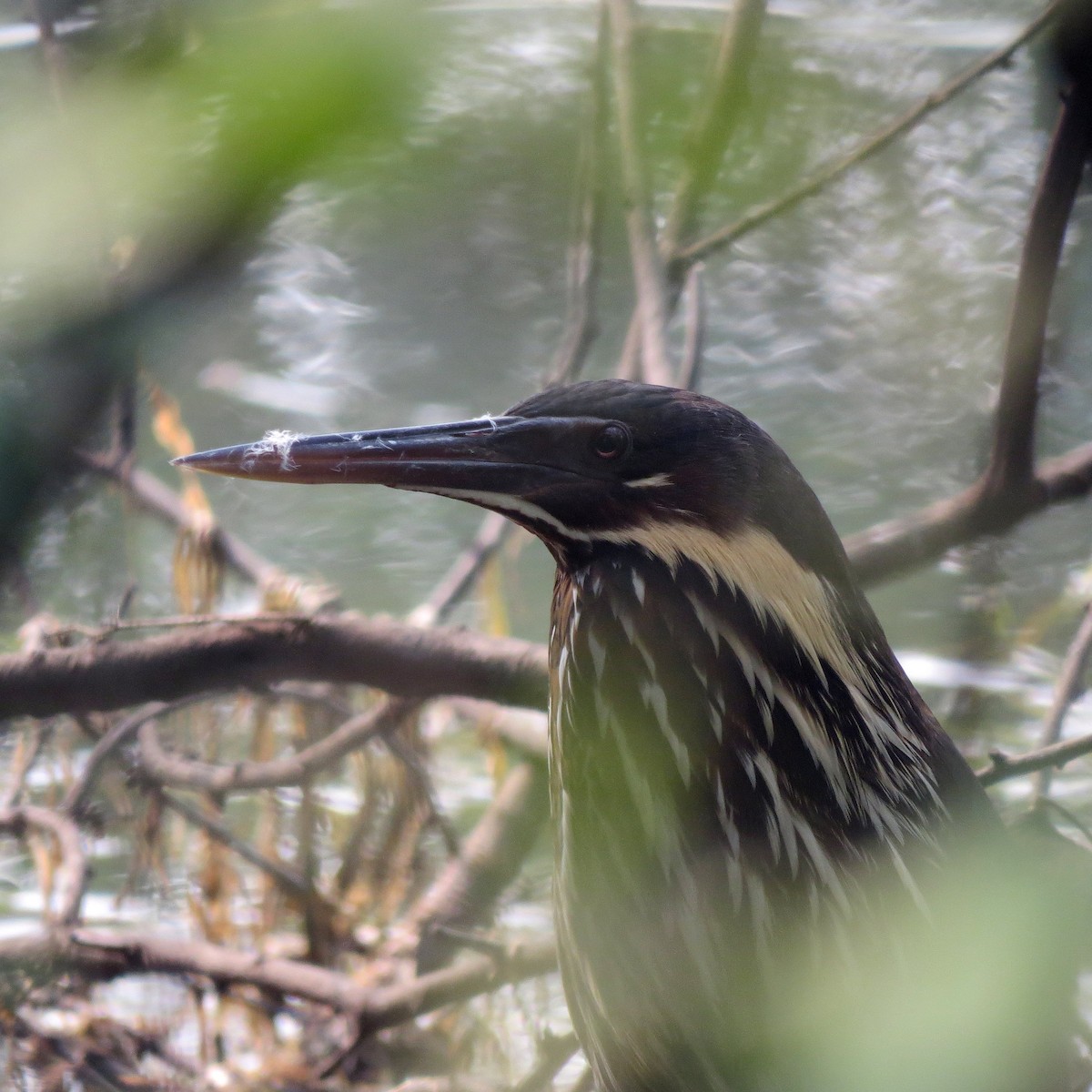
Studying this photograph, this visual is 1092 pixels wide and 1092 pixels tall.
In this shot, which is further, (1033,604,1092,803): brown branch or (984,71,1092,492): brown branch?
(1033,604,1092,803): brown branch

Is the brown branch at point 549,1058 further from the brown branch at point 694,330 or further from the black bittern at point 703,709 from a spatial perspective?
the brown branch at point 694,330

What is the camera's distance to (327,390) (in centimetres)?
321

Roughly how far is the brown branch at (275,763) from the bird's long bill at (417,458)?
910 millimetres

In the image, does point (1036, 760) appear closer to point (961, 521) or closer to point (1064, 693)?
point (1064, 693)

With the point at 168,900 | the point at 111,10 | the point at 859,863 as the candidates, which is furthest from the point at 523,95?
the point at 168,900

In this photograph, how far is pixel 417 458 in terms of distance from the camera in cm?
131

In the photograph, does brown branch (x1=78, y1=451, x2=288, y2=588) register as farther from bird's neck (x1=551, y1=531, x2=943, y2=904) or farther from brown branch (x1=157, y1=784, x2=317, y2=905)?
bird's neck (x1=551, y1=531, x2=943, y2=904)

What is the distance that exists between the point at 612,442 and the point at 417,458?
0.22 metres

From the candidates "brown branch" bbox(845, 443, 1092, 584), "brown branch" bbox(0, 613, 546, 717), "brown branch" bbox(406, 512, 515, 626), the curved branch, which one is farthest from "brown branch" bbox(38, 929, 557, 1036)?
"brown branch" bbox(845, 443, 1092, 584)

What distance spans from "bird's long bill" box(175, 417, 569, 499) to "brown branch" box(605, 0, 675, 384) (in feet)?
2.09

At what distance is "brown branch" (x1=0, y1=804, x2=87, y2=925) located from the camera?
6.31 feet

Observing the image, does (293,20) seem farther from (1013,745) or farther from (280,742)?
→ (1013,745)

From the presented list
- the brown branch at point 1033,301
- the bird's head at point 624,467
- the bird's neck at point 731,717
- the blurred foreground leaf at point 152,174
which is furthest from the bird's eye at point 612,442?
the blurred foreground leaf at point 152,174

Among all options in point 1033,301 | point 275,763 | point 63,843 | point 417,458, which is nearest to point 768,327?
point 1033,301
